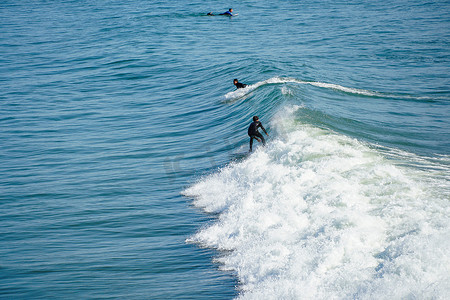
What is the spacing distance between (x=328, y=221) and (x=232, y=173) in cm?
489

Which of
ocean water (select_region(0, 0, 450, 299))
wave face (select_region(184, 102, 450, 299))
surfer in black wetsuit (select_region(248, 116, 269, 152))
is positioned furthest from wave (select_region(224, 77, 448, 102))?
wave face (select_region(184, 102, 450, 299))

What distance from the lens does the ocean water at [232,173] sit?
9688mm

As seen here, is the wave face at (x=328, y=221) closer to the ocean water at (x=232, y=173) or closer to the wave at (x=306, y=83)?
the ocean water at (x=232, y=173)

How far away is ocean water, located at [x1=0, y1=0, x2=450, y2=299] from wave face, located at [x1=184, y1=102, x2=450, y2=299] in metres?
0.04

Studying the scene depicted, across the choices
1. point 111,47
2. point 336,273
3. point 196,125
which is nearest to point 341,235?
point 336,273

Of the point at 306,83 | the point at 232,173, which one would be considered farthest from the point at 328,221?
the point at 306,83

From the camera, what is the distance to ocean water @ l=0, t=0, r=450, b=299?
31.8 ft

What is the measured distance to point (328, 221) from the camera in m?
10.7

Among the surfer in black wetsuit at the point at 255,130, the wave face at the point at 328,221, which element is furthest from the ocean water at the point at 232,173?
the surfer in black wetsuit at the point at 255,130

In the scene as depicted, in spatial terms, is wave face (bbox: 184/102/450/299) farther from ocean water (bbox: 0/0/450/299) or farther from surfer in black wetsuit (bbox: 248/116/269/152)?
surfer in black wetsuit (bbox: 248/116/269/152)

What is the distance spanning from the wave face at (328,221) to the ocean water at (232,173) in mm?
42

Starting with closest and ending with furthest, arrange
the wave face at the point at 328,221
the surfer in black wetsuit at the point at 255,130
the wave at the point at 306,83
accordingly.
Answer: the wave face at the point at 328,221
the surfer in black wetsuit at the point at 255,130
the wave at the point at 306,83

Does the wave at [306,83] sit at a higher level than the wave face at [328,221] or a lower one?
lower

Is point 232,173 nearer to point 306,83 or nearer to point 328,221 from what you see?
point 328,221
